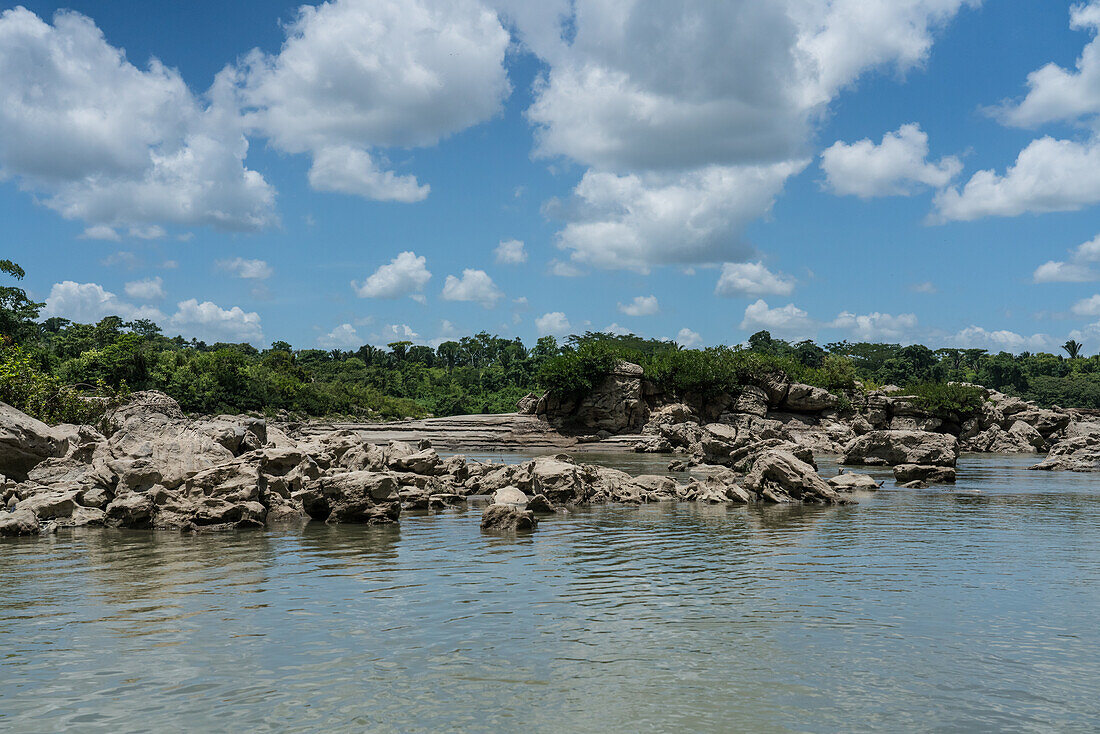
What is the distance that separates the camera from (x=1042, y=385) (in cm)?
9475

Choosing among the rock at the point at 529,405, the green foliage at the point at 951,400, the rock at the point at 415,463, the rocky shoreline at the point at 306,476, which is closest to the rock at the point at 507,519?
the rocky shoreline at the point at 306,476

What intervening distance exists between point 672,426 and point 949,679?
154 feet

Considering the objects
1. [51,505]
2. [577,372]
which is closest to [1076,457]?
[577,372]

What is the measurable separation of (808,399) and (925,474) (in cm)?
3570

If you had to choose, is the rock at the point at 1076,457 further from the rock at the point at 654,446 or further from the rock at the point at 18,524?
the rock at the point at 18,524

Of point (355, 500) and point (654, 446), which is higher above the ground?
point (355, 500)

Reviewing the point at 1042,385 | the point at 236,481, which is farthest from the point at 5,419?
the point at 1042,385

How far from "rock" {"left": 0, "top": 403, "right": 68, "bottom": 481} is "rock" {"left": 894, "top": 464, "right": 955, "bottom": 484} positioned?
24.5 metres

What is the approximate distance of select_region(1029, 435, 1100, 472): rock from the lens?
3284 cm

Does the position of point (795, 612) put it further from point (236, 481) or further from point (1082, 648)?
point (236, 481)

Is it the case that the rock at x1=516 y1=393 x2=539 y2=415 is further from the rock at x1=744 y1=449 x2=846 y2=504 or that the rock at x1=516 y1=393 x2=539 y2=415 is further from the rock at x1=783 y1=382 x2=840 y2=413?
the rock at x1=744 y1=449 x2=846 y2=504

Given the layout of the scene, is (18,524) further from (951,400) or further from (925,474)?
(951,400)

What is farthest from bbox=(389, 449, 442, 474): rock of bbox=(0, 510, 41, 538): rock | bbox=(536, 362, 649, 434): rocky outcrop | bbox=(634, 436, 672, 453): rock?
bbox=(536, 362, 649, 434): rocky outcrop

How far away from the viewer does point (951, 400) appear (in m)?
54.8
